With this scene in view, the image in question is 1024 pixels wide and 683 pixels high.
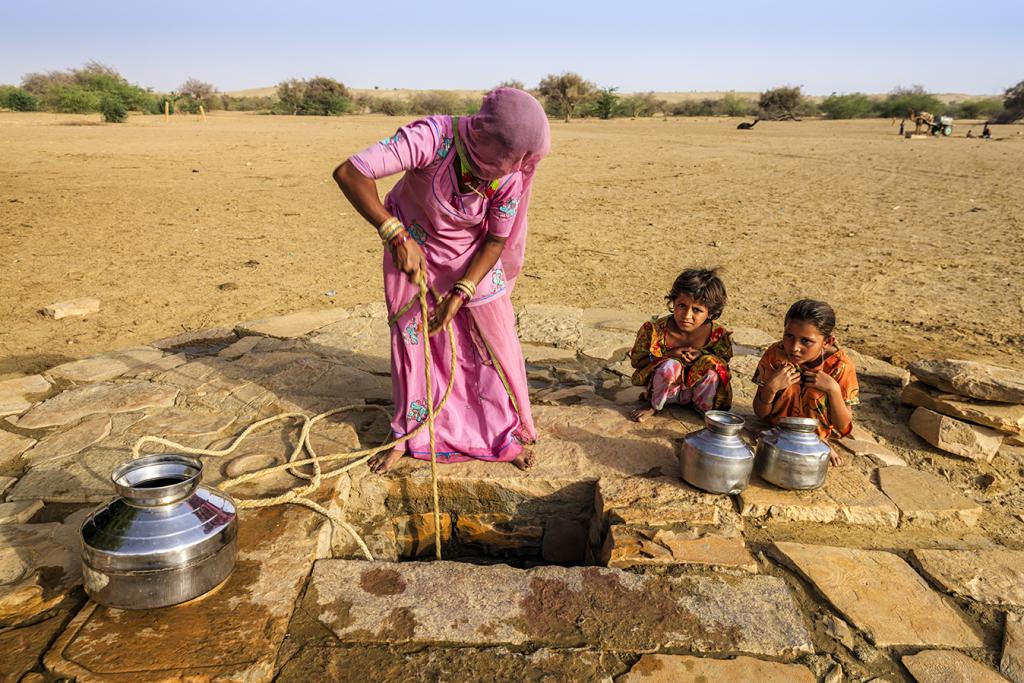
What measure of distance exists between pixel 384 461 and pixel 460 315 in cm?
67

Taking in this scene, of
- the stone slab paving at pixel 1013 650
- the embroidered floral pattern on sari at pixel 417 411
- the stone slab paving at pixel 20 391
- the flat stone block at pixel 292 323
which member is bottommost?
the stone slab paving at pixel 1013 650

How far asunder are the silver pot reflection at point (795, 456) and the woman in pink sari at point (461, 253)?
0.94 meters

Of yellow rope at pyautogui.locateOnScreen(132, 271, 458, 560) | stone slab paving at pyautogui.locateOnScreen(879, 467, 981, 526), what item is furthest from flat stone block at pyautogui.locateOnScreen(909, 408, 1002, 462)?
yellow rope at pyautogui.locateOnScreen(132, 271, 458, 560)

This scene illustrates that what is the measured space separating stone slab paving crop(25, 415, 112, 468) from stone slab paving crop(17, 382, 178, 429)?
93 mm

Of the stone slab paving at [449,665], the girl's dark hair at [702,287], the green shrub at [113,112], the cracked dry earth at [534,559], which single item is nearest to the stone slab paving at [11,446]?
the cracked dry earth at [534,559]

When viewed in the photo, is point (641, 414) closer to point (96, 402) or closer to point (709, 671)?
point (709, 671)

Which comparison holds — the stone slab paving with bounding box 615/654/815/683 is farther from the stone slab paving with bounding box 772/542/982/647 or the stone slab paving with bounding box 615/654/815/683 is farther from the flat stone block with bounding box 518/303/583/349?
the flat stone block with bounding box 518/303/583/349

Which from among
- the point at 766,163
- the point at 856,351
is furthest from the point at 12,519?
the point at 766,163

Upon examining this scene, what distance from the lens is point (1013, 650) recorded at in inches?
75.8

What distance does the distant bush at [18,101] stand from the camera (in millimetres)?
26844

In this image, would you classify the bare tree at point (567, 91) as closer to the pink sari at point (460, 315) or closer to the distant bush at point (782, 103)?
the distant bush at point (782, 103)

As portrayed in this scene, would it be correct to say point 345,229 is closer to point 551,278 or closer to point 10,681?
point 551,278

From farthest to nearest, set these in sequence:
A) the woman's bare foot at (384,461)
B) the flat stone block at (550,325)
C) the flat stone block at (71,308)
A: 1. the flat stone block at (71,308)
2. the flat stone block at (550,325)
3. the woman's bare foot at (384,461)

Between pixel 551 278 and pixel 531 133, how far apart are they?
363cm
